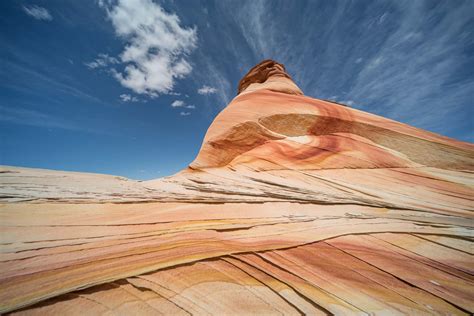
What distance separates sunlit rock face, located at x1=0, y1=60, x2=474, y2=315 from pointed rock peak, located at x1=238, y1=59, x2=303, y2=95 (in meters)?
10.0

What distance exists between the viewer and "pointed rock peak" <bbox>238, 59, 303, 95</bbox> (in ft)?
44.3

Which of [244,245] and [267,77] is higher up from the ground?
[267,77]

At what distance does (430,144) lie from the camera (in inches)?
271

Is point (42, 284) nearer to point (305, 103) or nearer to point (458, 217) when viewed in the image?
point (458, 217)

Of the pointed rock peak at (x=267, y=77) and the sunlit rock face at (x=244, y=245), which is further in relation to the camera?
the pointed rock peak at (x=267, y=77)

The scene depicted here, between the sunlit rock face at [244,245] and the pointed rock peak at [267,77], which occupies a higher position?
the pointed rock peak at [267,77]

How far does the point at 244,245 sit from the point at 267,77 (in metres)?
15.8

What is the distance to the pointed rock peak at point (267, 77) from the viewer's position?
44.3 ft

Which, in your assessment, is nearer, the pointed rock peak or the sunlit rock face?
the sunlit rock face

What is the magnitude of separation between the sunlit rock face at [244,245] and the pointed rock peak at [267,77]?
10.0 m

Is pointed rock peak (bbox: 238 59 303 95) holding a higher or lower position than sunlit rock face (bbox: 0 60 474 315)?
higher

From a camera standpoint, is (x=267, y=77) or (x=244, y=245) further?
(x=267, y=77)

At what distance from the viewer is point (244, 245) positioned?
2.27 meters

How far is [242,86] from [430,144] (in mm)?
14778
